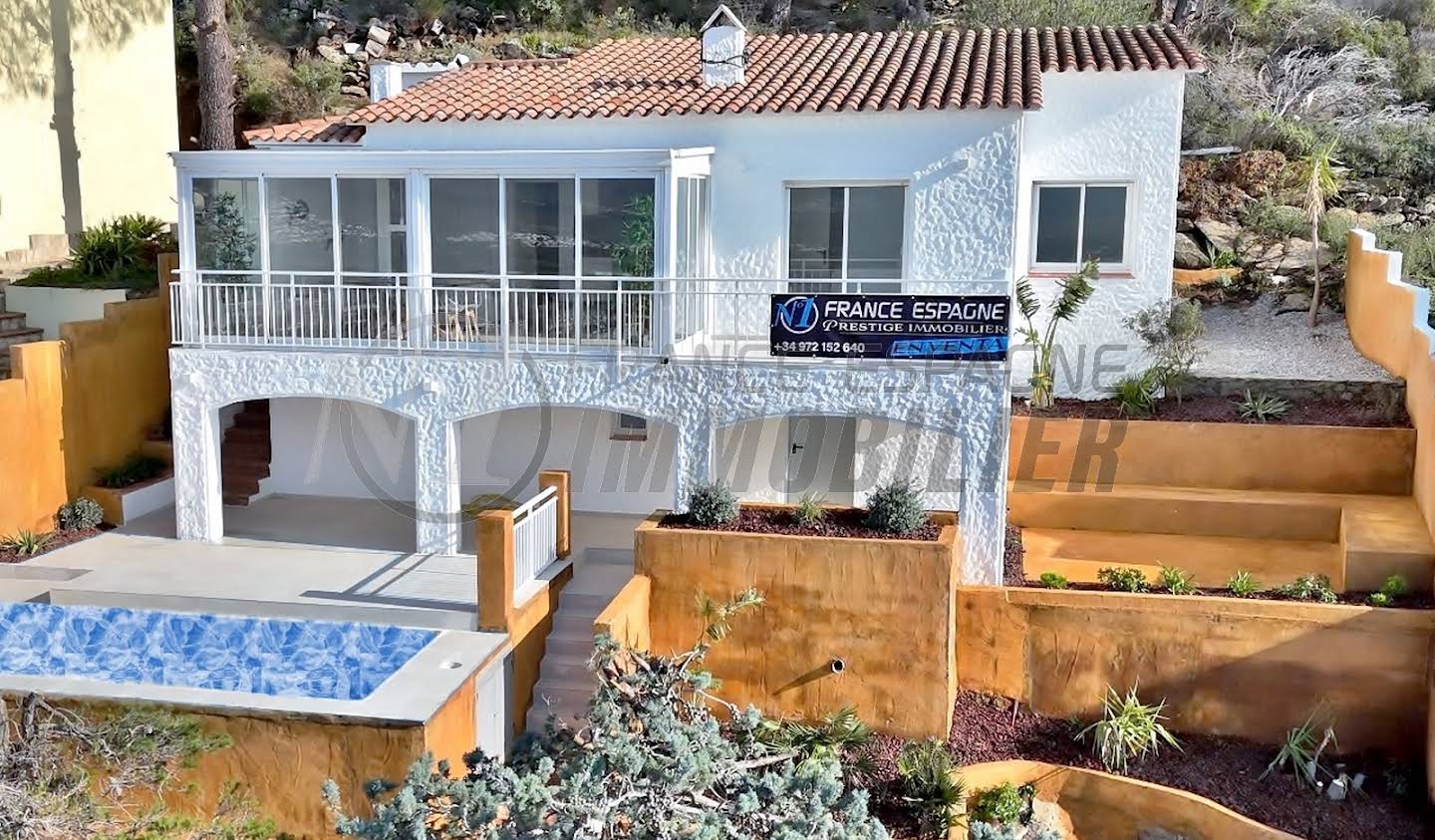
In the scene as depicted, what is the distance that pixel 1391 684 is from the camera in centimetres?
1262

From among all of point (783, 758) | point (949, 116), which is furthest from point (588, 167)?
point (783, 758)

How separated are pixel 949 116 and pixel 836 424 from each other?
4192 millimetres

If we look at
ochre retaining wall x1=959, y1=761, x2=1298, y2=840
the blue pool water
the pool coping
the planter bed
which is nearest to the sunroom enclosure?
the planter bed

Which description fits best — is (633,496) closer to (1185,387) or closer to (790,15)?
(1185,387)

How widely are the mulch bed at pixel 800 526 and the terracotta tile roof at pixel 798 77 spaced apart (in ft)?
16.8

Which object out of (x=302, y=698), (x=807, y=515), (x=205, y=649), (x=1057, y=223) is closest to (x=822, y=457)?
(x=807, y=515)

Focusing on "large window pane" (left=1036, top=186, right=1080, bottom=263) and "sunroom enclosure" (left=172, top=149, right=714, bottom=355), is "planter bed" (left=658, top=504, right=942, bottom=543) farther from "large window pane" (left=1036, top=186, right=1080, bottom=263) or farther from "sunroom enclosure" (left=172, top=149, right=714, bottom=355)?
"large window pane" (left=1036, top=186, right=1080, bottom=263)

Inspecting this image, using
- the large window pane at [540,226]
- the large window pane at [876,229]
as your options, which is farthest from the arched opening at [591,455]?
the large window pane at [876,229]

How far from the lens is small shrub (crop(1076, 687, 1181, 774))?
1245 centimetres

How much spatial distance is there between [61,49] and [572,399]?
14086 millimetres

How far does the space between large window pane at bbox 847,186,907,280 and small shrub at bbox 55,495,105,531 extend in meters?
10.5

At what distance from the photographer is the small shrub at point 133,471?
17.0m

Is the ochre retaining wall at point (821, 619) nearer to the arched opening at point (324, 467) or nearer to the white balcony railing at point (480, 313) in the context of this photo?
the white balcony railing at point (480, 313)

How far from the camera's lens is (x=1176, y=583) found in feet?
44.2
